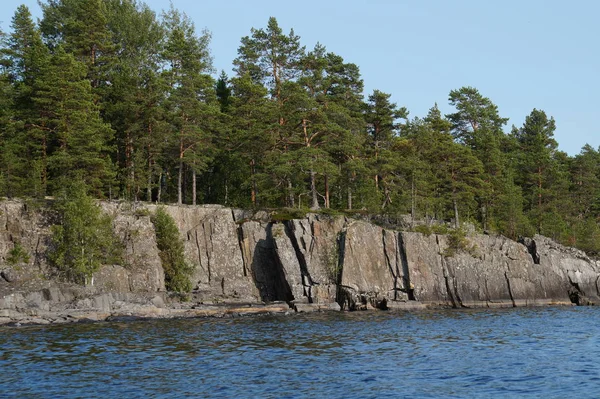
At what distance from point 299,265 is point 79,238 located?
2014 centimetres

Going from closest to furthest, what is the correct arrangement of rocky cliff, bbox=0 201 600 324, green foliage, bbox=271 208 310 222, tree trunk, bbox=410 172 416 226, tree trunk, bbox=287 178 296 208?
rocky cliff, bbox=0 201 600 324 < green foliage, bbox=271 208 310 222 < tree trunk, bbox=287 178 296 208 < tree trunk, bbox=410 172 416 226

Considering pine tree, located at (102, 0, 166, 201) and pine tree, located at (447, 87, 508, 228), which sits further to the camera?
pine tree, located at (447, 87, 508, 228)

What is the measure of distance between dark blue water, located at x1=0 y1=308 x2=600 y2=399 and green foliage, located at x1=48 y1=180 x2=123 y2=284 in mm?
10394

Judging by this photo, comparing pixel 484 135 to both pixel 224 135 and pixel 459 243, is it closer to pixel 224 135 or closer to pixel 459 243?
pixel 459 243

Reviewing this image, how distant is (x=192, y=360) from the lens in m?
31.2

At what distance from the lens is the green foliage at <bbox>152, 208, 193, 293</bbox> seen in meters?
58.3

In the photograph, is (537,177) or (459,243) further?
(537,177)

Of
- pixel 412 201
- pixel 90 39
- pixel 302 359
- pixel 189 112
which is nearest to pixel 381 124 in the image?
pixel 412 201

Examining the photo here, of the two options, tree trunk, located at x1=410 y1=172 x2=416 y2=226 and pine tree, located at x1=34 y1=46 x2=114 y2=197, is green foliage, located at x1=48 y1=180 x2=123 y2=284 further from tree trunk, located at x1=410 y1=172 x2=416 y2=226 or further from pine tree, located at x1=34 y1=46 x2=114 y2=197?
tree trunk, located at x1=410 y1=172 x2=416 y2=226

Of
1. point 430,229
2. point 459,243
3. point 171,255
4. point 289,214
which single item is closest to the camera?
point 171,255

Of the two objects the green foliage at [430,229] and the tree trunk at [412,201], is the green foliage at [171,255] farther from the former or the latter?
the tree trunk at [412,201]

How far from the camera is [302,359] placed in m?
31.8

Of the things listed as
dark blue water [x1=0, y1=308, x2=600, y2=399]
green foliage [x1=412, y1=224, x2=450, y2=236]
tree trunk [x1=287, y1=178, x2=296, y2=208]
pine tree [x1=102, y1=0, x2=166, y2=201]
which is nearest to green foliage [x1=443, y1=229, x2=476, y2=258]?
A: green foliage [x1=412, y1=224, x2=450, y2=236]

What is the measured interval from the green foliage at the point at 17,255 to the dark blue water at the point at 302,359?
43.9ft
